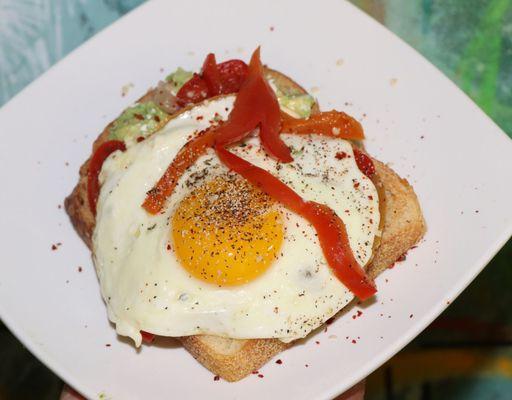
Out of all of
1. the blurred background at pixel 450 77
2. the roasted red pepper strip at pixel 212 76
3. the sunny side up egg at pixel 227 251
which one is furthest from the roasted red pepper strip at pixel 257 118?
the blurred background at pixel 450 77

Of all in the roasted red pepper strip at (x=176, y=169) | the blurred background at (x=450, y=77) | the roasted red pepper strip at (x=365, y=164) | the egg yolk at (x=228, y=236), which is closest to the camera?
the egg yolk at (x=228, y=236)

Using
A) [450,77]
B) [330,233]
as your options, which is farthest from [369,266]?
[450,77]

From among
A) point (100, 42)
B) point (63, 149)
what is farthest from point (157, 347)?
point (100, 42)

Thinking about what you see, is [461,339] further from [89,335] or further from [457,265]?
[89,335]

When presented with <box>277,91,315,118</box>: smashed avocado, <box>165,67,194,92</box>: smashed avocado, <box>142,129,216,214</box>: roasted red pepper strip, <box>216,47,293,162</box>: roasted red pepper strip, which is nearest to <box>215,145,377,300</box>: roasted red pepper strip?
<box>216,47,293,162</box>: roasted red pepper strip

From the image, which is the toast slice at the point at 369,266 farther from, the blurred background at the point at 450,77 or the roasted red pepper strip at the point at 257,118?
the blurred background at the point at 450,77

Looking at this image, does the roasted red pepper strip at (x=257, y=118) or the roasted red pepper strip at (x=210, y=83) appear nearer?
the roasted red pepper strip at (x=257, y=118)

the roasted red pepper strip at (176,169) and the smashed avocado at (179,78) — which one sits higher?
the smashed avocado at (179,78)
